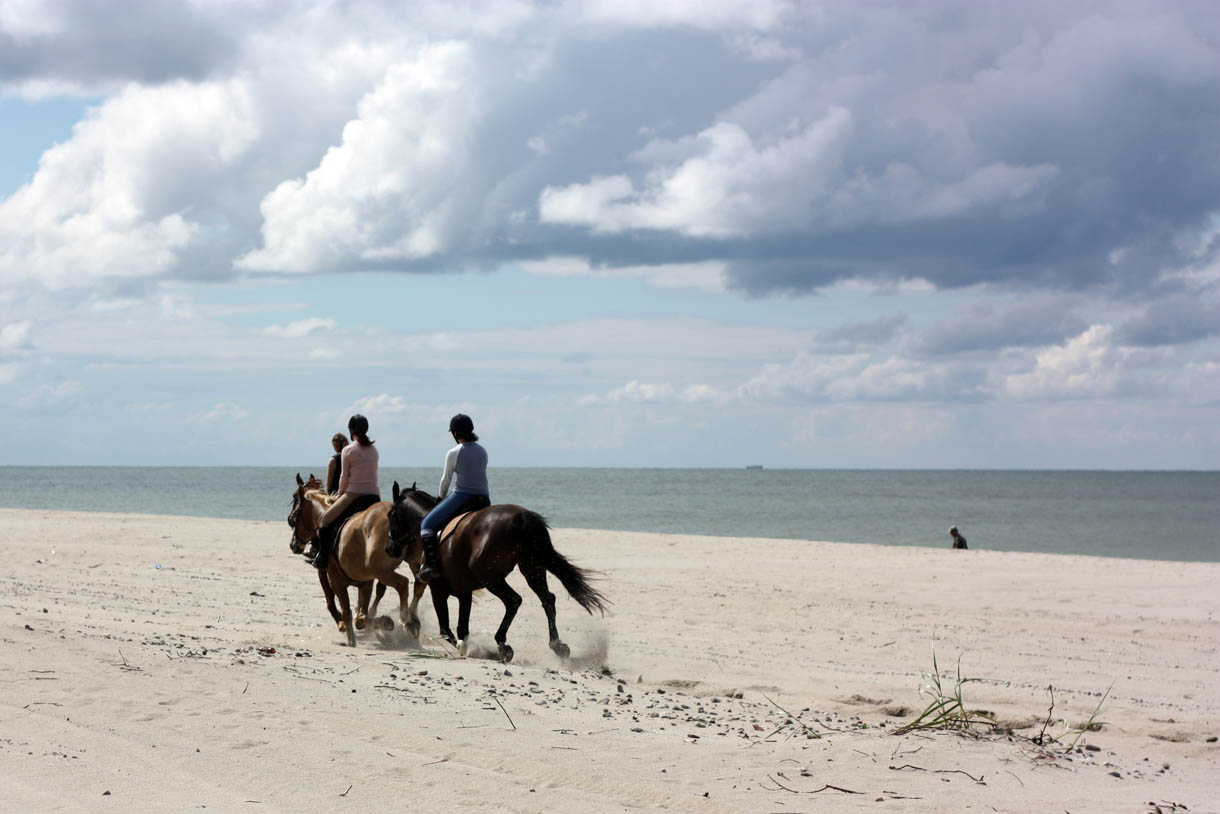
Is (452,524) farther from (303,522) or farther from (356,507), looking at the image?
(303,522)

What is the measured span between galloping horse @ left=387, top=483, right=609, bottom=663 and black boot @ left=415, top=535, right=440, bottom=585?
51mm

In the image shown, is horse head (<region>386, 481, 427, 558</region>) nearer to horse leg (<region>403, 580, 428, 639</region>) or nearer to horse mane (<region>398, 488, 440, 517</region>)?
horse mane (<region>398, 488, 440, 517</region>)

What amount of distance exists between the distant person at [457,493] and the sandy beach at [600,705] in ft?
3.33

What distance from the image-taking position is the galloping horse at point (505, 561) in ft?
34.0

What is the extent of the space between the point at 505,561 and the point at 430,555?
2.88 feet

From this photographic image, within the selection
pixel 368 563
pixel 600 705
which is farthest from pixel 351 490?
pixel 600 705

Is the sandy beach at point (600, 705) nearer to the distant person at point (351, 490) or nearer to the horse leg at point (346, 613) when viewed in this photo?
the horse leg at point (346, 613)

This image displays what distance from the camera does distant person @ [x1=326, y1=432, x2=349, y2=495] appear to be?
1275 centimetres

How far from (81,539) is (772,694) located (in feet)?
66.7

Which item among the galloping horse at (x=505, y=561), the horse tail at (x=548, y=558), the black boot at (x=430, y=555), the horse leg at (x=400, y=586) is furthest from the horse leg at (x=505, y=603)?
the horse leg at (x=400, y=586)

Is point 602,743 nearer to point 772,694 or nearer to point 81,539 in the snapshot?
point 772,694

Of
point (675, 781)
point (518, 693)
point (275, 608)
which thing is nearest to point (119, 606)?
point (275, 608)

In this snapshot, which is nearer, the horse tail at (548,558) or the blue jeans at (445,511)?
the horse tail at (548,558)

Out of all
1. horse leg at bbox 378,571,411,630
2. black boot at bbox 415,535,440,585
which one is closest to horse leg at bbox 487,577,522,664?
black boot at bbox 415,535,440,585
